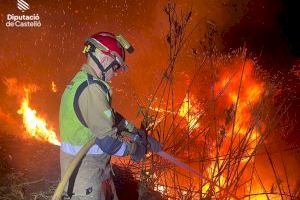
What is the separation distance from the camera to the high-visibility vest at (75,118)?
3.76 meters

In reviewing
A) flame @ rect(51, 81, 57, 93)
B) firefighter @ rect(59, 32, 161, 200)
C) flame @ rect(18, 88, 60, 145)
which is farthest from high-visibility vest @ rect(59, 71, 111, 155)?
flame @ rect(51, 81, 57, 93)

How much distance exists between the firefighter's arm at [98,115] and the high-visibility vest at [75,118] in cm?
7

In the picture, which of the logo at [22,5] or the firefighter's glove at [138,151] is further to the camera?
the logo at [22,5]

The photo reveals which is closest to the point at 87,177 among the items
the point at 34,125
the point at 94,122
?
the point at 94,122

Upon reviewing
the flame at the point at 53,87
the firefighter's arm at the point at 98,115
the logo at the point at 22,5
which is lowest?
the firefighter's arm at the point at 98,115

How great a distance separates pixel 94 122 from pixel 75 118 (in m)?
0.28

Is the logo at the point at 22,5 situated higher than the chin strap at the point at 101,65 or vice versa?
the logo at the point at 22,5

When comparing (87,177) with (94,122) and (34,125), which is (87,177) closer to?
(94,122)

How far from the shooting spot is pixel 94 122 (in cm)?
366

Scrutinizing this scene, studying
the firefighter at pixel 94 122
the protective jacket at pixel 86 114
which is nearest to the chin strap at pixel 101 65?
the firefighter at pixel 94 122

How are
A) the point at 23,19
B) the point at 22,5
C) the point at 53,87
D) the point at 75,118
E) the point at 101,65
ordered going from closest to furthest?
the point at 75,118
the point at 101,65
the point at 22,5
the point at 23,19
the point at 53,87

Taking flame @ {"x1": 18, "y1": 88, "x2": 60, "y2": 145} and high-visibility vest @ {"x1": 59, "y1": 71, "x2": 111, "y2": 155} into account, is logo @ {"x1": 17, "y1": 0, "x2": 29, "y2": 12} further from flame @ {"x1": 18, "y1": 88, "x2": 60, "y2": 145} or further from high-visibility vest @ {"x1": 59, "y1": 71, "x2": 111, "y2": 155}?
high-visibility vest @ {"x1": 59, "y1": 71, "x2": 111, "y2": 155}

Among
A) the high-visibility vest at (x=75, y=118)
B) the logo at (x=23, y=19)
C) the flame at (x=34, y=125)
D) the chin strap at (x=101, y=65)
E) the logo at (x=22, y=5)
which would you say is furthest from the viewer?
the logo at (x=22, y=5)

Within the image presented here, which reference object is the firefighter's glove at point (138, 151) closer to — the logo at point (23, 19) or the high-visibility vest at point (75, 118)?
the high-visibility vest at point (75, 118)
